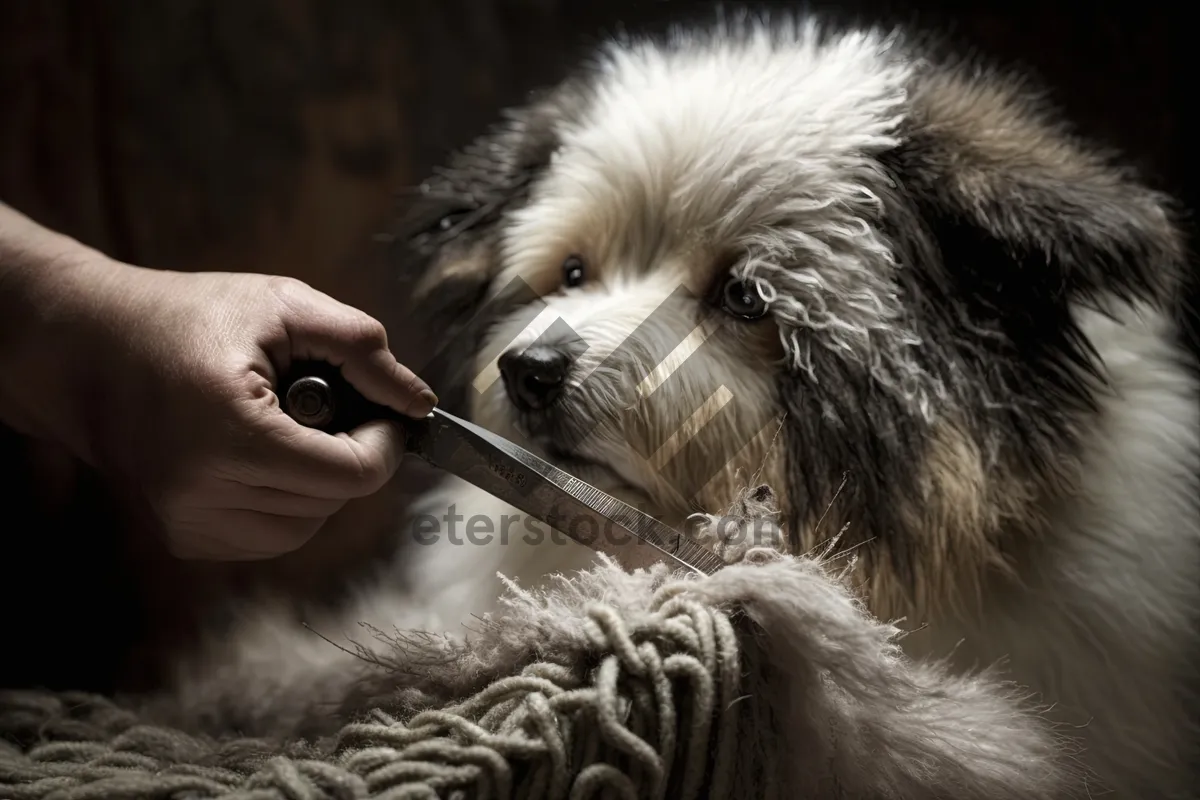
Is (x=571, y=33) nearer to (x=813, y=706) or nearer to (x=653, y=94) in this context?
(x=653, y=94)

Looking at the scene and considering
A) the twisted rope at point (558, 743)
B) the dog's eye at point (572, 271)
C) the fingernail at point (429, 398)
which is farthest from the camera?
the dog's eye at point (572, 271)

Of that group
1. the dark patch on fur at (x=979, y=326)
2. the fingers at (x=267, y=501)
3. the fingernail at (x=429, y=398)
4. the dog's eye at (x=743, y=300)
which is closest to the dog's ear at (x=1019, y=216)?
the dark patch on fur at (x=979, y=326)

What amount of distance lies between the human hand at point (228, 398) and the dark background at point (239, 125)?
141 millimetres

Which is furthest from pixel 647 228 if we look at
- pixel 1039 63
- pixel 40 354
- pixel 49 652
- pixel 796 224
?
pixel 49 652

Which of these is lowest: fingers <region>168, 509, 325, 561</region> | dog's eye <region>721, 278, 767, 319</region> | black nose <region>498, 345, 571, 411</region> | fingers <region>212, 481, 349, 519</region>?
fingers <region>168, 509, 325, 561</region>

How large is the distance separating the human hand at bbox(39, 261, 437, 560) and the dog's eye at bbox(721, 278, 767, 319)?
22cm

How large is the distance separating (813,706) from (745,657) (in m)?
0.04

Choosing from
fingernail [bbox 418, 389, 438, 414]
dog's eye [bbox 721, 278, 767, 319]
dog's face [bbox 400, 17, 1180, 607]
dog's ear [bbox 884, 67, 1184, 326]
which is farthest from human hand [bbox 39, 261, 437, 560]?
dog's ear [bbox 884, 67, 1184, 326]

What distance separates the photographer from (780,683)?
52 centimetres

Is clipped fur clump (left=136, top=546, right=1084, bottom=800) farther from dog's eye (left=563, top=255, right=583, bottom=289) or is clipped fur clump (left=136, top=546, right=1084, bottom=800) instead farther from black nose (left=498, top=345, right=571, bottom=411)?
dog's eye (left=563, top=255, right=583, bottom=289)

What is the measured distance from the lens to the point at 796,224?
648mm

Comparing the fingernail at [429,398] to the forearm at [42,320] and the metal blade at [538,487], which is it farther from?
the forearm at [42,320]

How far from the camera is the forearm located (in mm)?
661

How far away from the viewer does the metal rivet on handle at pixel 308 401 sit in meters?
0.59
